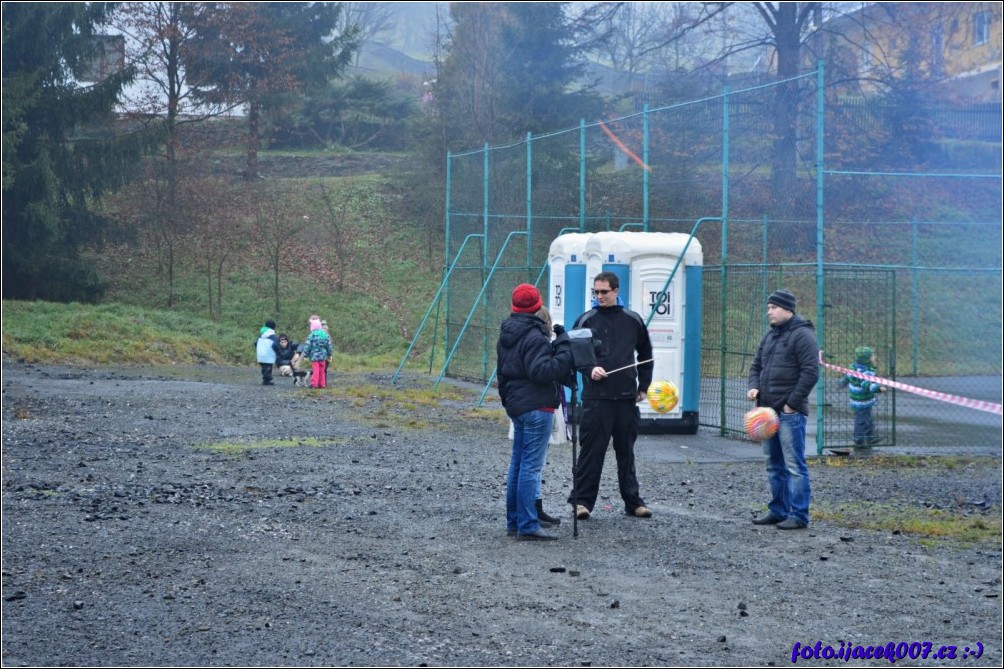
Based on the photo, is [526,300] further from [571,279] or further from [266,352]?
[266,352]

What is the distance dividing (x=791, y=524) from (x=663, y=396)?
4.11m

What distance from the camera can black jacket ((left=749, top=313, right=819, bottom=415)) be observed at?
936 centimetres

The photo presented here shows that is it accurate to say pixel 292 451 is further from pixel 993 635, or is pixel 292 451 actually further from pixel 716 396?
pixel 993 635

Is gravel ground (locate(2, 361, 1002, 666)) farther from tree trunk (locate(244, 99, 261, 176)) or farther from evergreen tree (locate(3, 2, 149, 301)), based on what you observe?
tree trunk (locate(244, 99, 261, 176))

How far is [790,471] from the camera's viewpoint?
9.38m

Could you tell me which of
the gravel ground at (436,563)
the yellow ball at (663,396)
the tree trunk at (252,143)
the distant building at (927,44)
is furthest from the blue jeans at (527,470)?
the tree trunk at (252,143)

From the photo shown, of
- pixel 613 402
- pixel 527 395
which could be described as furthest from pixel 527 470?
pixel 613 402

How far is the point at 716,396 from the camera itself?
1622 cm

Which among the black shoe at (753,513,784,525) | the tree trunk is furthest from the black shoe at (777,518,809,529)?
the tree trunk

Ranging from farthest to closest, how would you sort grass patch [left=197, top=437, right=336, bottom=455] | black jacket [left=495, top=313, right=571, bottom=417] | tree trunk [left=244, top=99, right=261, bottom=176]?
tree trunk [left=244, top=99, right=261, bottom=176] → grass patch [left=197, top=437, right=336, bottom=455] → black jacket [left=495, top=313, right=571, bottom=417]

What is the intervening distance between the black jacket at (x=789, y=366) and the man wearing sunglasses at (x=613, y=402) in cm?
95

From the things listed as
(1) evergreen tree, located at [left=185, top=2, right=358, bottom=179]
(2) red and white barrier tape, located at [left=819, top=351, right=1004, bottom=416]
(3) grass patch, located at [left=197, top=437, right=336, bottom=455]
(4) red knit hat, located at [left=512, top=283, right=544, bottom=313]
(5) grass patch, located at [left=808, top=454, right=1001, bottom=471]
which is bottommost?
(5) grass patch, located at [left=808, top=454, right=1001, bottom=471]

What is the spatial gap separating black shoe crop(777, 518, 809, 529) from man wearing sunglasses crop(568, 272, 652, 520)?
1.04 meters

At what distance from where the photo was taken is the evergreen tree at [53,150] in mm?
31953
